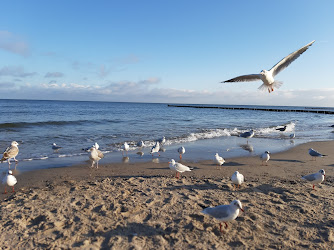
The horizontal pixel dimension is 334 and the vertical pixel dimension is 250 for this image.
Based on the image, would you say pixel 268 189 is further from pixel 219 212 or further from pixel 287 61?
pixel 287 61

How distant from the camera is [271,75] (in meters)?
8.27

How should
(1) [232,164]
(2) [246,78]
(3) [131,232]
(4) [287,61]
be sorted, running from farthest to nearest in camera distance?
1. (1) [232,164]
2. (2) [246,78]
3. (4) [287,61]
4. (3) [131,232]

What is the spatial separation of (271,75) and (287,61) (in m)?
0.70

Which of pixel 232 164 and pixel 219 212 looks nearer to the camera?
pixel 219 212

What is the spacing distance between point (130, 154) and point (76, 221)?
21.9 ft

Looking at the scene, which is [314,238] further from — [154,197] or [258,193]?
[154,197]

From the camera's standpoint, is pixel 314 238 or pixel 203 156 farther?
pixel 203 156

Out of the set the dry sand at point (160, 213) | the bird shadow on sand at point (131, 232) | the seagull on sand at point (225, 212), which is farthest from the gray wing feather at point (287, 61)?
the bird shadow on sand at point (131, 232)

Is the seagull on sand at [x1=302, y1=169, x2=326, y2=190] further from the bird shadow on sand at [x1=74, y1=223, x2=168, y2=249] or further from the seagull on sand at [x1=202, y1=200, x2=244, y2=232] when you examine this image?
the bird shadow on sand at [x1=74, y1=223, x2=168, y2=249]

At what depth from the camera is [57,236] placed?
3674mm

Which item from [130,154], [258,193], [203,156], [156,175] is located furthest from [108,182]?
[203,156]

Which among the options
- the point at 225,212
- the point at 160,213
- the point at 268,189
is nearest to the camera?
the point at 225,212

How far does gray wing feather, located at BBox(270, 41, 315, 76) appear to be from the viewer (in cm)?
753

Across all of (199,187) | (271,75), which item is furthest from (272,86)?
(199,187)
